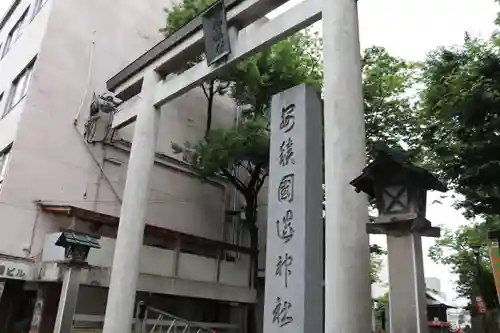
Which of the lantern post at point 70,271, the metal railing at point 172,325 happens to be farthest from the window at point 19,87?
the metal railing at point 172,325

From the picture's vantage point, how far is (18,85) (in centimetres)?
1412

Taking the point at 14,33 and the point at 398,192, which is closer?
the point at 398,192

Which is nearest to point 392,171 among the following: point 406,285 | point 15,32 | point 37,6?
point 406,285

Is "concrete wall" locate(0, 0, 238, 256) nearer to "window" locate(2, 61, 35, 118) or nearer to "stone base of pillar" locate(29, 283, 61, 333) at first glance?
"window" locate(2, 61, 35, 118)

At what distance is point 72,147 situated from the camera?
484 inches

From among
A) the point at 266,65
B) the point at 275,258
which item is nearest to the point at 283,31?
the point at 275,258

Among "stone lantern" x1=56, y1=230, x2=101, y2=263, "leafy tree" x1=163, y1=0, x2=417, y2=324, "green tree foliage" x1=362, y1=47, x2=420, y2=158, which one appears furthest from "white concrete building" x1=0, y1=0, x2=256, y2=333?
"green tree foliage" x1=362, y1=47, x2=420, y2=158

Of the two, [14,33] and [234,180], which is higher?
[14,33]

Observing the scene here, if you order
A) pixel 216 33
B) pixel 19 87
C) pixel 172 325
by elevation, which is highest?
pixel 19 87

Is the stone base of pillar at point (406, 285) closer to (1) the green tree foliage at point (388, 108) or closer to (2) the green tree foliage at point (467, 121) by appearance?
(2) the green tree foliage at point (467, 121)

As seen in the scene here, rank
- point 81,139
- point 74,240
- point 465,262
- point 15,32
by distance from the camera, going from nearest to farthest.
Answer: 1. point 74,240
2. point 81,139
3. point 15,32
4. point 465,262

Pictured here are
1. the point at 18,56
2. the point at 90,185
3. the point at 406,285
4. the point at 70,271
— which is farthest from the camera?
the point at 18,56

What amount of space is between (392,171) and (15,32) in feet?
54.4

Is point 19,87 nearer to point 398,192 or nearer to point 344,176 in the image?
point 344,176
